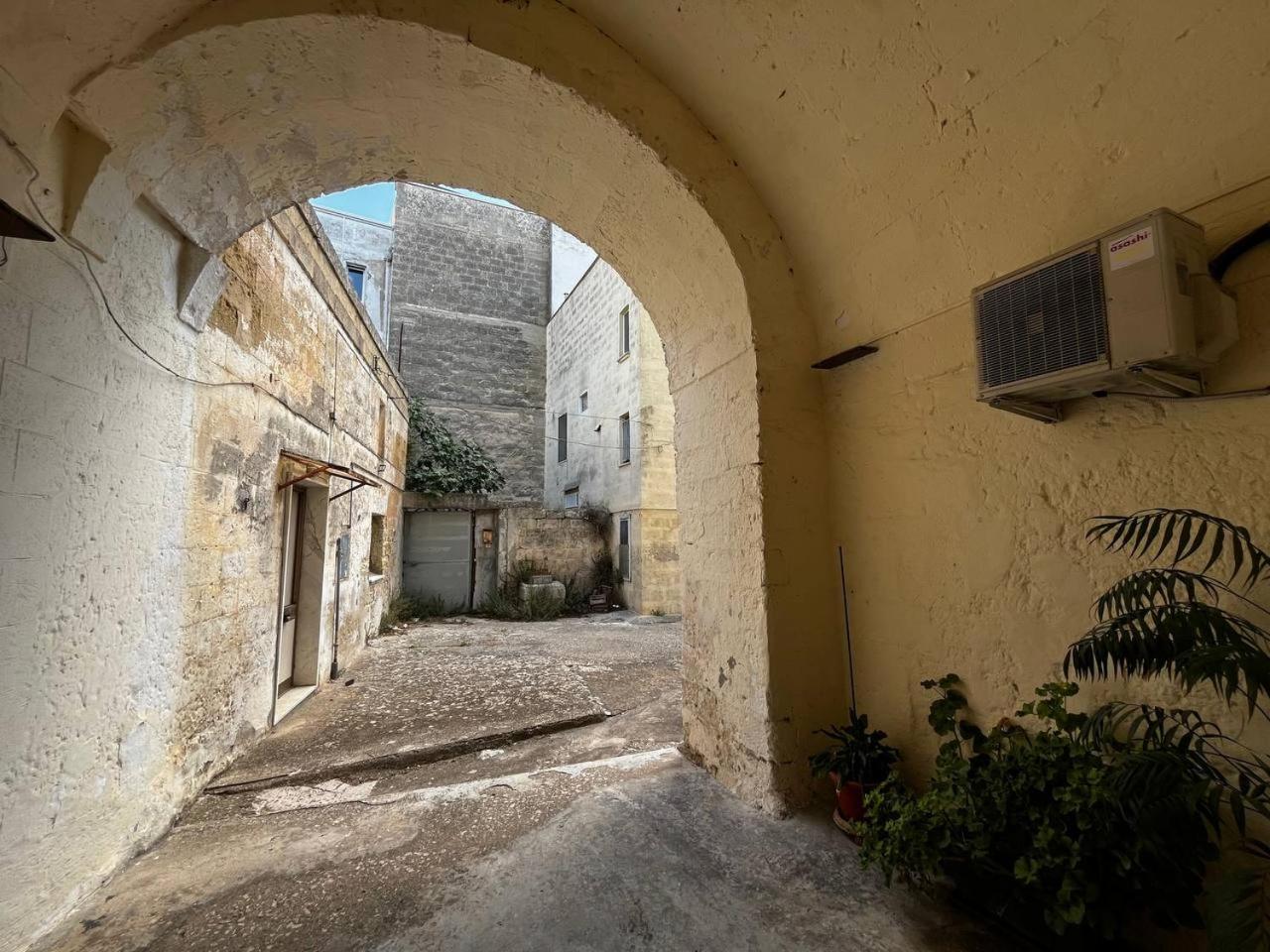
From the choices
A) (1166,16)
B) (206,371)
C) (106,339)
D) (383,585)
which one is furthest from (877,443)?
(383,585)

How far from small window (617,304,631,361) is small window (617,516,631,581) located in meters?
3.33

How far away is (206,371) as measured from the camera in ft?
8.76

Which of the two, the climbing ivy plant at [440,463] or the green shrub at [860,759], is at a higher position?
the climbing ivy plant at [440,463]

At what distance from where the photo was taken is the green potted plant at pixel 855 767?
212 cm

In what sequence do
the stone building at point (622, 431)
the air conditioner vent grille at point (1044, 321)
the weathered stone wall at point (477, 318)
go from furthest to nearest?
the weathered stone wall at point (477, 318) < the stone building at point (622, 431) < the air conditioner vent grille at point (1044, 321)

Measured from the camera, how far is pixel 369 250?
1375cm

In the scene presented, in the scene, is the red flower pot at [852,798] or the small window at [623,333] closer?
the red flower pot at [852,798]

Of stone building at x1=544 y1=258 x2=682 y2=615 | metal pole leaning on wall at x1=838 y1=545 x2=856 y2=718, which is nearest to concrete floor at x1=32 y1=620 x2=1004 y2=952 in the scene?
metal pole leaning on wall at x1=838 y1=545 x2=856 y2=718

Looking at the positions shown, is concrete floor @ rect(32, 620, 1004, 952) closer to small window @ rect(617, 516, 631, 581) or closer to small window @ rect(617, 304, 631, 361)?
small window @ rect(617, 516, 631, 581)

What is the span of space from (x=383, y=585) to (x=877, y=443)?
24.0 feet

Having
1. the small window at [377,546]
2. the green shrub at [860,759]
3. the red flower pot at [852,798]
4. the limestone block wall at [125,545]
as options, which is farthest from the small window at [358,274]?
the red flower pot at [852,798]

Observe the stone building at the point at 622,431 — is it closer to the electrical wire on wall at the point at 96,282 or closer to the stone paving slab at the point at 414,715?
the stone paving slab at the point at 414,715

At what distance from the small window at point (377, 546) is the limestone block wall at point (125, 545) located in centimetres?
386

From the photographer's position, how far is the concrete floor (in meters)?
1.66
